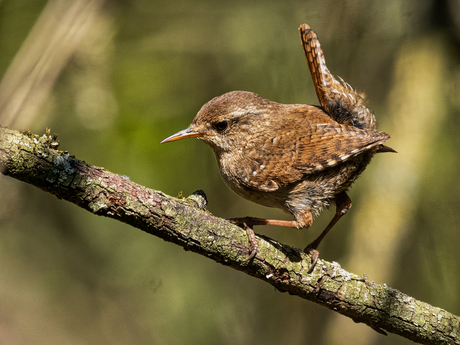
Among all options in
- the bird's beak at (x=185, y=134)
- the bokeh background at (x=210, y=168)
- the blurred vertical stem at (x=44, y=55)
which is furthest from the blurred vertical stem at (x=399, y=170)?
the blurred vertical stem at (x=44, y=55)

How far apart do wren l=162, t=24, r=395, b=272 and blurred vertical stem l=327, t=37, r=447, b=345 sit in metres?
1.11

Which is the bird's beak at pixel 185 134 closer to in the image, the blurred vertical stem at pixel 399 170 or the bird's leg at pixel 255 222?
the bird's leg at pixel 255 222

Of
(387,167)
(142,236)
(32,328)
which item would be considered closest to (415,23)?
(387,167)

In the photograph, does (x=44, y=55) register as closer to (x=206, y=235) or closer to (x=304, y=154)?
(x=206, y=235)

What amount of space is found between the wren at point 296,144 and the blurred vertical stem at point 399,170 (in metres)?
1.11

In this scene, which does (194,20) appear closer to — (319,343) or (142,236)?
(142,236)

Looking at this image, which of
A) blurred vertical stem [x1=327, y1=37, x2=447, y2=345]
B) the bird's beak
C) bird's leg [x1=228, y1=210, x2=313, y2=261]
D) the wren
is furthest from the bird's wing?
blurred vertical stem [x1=327, y1=37, x2=447, y2=345]

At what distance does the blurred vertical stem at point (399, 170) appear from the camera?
→ 4.13 meters

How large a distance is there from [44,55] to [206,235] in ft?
5.21

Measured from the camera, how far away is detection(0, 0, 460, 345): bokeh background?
429cm

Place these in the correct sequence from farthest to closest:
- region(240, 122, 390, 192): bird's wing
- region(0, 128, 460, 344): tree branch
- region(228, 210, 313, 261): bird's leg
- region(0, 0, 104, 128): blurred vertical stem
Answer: region(240, 122, 390, 192): bird's wing, region(0, 0, 104, 128): blurred vertical stem, region(228, 210, 313, 261): bird's leg, region(0, 128, 460, 344): tree branch

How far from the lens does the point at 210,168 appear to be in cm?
518

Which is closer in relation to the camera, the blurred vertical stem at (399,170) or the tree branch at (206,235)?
the tree branch at (206,235)

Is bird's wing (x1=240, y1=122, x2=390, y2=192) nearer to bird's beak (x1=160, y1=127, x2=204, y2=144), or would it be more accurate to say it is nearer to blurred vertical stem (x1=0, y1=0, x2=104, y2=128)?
bird's beak (x1=160, y1=127, x2=204, y2=144)
